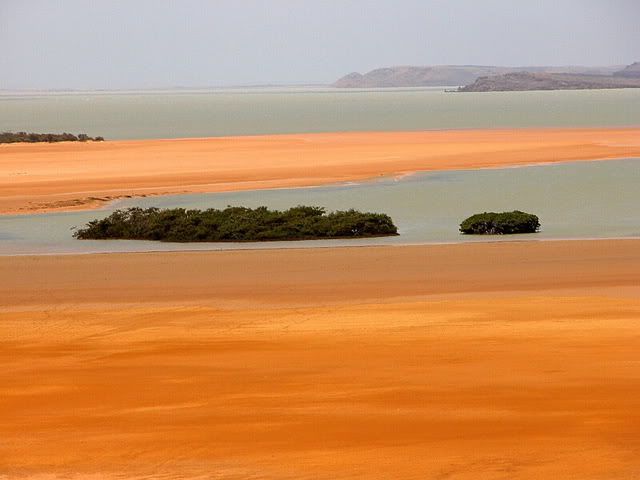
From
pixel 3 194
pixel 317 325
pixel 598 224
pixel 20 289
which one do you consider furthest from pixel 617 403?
pixel 3 194

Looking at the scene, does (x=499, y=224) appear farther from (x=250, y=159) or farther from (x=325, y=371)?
(x=250, y=159)

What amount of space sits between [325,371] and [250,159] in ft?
105

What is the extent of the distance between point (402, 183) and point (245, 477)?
25.7 meters

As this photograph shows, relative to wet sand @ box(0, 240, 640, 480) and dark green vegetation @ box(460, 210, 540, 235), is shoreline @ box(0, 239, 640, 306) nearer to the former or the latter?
wet sand @ box(0, 240, 640, 480)

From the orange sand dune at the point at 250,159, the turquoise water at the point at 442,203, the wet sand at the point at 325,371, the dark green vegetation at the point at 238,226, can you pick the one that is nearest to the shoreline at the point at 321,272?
the wet sand at the point at 325,371

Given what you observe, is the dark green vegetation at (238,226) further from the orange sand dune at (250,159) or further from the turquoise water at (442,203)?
the orange sand dune at (250,159)

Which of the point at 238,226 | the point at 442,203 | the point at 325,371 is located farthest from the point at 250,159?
the point at 325,371

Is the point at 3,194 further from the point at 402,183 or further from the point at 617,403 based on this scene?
the point at 617,403

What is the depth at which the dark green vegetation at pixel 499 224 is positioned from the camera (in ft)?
68.4

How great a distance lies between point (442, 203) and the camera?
27406 mm

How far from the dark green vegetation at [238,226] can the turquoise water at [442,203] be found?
362 mm

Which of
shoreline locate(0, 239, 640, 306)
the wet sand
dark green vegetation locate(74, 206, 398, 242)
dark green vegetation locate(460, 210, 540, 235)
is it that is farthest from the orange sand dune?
the wet sand

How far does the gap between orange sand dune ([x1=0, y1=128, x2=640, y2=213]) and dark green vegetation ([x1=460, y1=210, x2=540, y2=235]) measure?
33.2 ft

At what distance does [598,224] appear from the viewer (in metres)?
23.0
